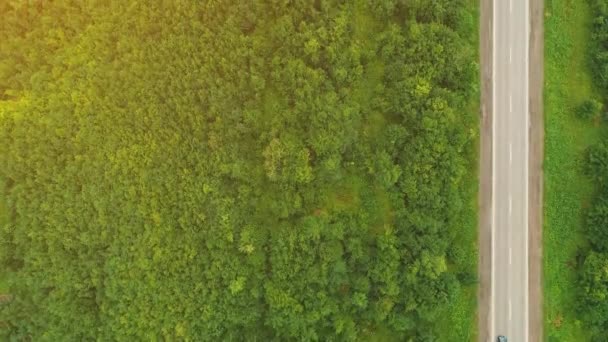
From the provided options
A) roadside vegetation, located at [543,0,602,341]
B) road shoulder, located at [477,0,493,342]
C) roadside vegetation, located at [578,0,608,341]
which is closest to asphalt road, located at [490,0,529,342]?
road shoulder, located at [477,0,493,342]

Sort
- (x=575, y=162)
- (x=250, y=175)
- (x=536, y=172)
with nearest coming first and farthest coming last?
(x=250, y=175) < (x=575, y=162) < (x=536, y=172)

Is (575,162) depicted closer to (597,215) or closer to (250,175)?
(597,215)

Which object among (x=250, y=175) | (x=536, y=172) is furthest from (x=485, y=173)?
(x=250, y=175)

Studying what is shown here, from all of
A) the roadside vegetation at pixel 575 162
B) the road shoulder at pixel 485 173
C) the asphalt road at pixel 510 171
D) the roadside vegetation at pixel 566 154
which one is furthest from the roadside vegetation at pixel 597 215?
the road shoulder at pixel 485 173

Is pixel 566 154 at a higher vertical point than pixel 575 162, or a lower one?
higher

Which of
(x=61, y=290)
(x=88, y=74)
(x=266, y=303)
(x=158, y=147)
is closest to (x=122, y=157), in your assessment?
(x=158, y=147)
